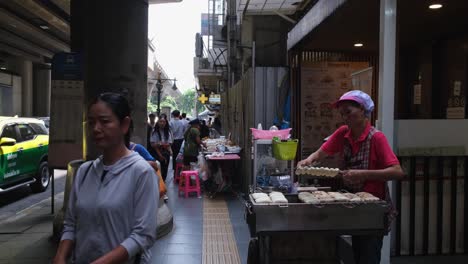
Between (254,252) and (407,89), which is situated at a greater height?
(407,89)

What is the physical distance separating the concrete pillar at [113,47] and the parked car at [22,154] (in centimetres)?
365

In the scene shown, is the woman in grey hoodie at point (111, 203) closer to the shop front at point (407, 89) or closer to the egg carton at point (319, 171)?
the egg carton at point (319, 171)

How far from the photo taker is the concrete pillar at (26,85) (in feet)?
103

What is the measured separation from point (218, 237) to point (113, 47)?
3.39 m

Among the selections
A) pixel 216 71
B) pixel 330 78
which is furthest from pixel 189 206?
pixel 216 71

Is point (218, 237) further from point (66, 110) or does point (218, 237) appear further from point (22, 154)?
point (22, 154)

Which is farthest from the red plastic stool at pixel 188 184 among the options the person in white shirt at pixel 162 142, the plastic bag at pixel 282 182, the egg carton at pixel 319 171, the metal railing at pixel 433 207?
the egg carton at pixel 319 171

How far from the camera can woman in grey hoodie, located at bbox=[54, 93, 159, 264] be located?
7.05ft

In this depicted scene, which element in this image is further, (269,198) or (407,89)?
(407,89)

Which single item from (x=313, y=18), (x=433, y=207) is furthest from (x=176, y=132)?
(x=433, y=207)

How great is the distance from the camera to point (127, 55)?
6.72m

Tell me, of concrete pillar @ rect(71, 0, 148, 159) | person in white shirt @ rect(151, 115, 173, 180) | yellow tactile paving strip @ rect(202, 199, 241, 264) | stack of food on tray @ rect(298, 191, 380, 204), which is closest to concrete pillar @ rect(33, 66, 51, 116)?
person in white shirt @ rect(151, 115, 173, 180)

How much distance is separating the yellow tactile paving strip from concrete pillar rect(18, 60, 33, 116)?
90.6ft

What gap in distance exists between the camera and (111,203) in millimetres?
2137
